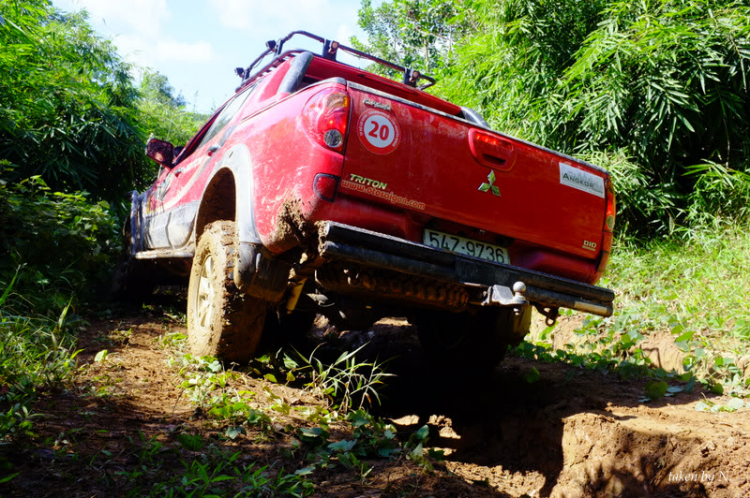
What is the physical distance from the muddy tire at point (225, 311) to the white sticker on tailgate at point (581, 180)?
173 centimetres

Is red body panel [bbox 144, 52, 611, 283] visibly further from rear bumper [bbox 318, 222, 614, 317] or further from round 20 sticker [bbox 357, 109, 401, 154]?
rear bumper [bbox 318, 222, 614, 317]

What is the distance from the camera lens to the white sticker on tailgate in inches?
110

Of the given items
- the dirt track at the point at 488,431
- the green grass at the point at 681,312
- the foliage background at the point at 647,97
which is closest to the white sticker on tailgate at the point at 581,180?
the dirt track at the point at 488,431

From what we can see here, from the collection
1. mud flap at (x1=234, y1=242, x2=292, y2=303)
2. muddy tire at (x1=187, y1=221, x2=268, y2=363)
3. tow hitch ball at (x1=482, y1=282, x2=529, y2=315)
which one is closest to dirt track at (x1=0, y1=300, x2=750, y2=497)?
muddy tire at (x1=187, y1=221, x2=268, y2=363)

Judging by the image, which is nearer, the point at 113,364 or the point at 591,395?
the point at 113,364

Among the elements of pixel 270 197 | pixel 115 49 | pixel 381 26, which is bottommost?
pixel 270 197

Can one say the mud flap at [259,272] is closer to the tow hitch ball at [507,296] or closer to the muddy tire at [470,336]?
the tow hitch ball at [507,296]

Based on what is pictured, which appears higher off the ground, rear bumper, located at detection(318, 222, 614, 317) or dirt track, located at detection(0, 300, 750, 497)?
rear bumper, located at detection(318, 222, 614, 317)

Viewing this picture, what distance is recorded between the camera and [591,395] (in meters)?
3.15

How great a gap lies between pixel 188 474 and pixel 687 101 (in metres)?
5.52

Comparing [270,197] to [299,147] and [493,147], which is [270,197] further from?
[493,147]

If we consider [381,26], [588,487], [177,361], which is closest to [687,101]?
[588,487]

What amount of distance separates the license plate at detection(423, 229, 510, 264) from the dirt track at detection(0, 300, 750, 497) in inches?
37.8

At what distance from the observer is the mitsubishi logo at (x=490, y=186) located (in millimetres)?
2549
